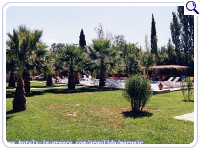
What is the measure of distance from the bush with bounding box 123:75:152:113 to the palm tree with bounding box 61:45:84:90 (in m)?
13.2

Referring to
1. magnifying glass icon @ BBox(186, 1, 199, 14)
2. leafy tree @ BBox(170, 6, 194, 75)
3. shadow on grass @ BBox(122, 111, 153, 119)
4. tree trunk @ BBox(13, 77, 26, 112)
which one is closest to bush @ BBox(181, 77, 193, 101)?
shadow on grass @ BBox(122, 111, 153, 119)

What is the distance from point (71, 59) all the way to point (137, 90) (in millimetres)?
13846

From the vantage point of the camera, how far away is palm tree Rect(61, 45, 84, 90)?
81.3 ft

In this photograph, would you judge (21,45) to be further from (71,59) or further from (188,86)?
(71,59)

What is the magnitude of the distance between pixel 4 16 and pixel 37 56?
13.9 m

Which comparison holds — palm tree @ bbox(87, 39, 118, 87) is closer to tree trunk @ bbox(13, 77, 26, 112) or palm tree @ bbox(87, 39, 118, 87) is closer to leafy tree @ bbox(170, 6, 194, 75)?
tree trunk @ bbox(13, 77, 26, 112)

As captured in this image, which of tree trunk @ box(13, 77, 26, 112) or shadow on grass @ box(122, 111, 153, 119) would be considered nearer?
shadow on grass @ box(122, 111, 153, 119)

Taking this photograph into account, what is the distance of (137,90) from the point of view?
11.8 meters

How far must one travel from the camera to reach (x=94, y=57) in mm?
26734

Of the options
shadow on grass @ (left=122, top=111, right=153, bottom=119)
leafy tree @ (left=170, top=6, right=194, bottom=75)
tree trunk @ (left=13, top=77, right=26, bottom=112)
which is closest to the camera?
shadow on grass @ (left=122, top=111, right=153, bottom=119)

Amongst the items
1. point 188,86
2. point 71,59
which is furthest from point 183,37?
point 188,86

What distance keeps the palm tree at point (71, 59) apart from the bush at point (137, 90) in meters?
13.2
